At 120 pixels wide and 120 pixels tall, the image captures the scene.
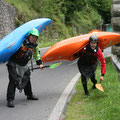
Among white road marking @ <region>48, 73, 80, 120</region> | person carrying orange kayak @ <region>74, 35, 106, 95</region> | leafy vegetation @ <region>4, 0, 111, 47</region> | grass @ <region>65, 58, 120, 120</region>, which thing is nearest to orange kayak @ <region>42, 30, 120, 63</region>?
person carrying orange kayak @ <region>74, 35, 106, 95</region>

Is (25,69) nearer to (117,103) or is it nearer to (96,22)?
(117,103)

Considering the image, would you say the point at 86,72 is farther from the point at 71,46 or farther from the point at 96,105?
the point at 96,105

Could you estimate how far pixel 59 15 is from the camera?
35438mm

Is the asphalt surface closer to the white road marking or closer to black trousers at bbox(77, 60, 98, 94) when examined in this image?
the white road marking

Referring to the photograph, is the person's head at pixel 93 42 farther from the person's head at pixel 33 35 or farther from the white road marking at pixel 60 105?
the white road marking at pixel 60 105

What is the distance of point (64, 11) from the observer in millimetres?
38062

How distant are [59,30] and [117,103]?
93.1 ft

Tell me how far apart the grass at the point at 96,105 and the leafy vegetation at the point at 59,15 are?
64.5 feet

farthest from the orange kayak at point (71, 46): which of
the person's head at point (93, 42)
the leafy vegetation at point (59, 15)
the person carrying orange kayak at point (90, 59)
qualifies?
the leafy vegetation at point (59, 15)

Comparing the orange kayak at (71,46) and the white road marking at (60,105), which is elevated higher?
the orange kayak at (71,46)

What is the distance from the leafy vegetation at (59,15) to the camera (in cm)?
2752

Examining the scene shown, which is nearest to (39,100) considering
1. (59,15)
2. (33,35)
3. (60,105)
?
(60,105)

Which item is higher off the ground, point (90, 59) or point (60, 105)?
point (90, 59)

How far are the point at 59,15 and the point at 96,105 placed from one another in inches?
1210
